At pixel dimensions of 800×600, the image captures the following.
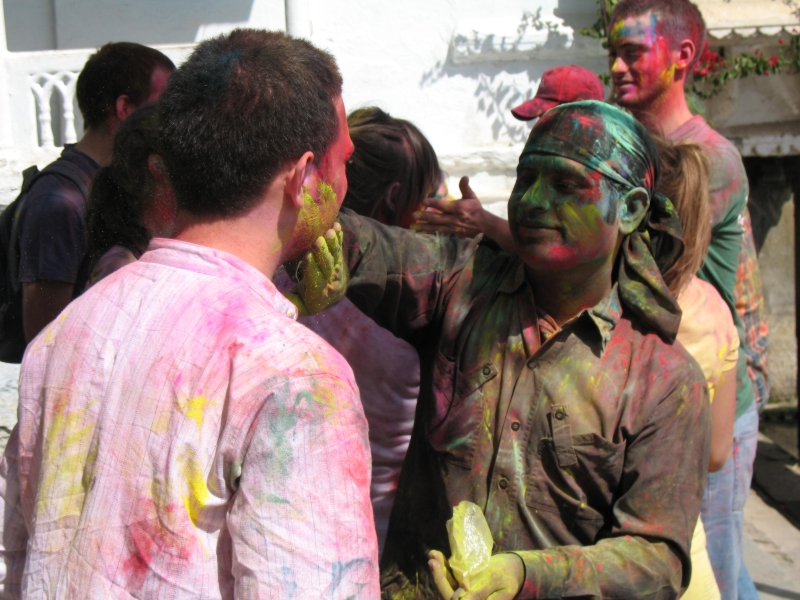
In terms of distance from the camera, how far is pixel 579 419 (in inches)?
64.4

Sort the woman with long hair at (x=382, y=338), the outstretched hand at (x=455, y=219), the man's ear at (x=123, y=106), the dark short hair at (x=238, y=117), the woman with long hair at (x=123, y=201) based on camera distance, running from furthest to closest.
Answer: the man's ear at (x=123, y=106) < the woman with long hair at (x=382, y=338) < the outstretched hand at (x=455, y=219) < the woman with long hair at (x=123, y=201) < the dark short hair at (x=238, y=117)

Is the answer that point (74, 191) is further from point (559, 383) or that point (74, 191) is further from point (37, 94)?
point (37, 94)

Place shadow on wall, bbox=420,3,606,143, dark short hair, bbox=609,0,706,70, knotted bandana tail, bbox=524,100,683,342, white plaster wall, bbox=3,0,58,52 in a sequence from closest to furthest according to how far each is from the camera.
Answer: knotted bandana tail, bbox=524,100,683,342, dark short hair, bbox=609,0,706,70, shadow on wall, bbox=420,3,606,143, white plaster wall, bbox=3,0,58,52

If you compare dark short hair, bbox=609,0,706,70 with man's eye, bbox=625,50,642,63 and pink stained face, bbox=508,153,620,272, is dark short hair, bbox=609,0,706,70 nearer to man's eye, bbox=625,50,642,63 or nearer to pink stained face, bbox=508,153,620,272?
man's eye, bbox=625,50,642,63

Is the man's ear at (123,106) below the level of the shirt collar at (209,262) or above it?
below

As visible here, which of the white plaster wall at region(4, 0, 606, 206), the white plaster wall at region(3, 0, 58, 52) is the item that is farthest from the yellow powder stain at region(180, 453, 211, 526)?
the white plaster wall at region(3, 0, 58, 52)

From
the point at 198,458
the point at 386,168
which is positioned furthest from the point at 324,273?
the point at 386,168

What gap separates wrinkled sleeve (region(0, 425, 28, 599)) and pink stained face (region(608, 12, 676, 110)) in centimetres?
248

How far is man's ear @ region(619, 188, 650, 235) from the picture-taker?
173 centimetres

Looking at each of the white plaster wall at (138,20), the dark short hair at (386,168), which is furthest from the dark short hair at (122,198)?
the white plaster wall at (138,20)

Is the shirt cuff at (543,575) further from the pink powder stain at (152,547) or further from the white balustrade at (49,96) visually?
the white balustrade at (49,96)

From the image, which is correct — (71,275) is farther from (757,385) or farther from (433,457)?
(757,385)

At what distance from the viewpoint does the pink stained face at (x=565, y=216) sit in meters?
1.69

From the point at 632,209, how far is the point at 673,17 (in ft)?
5.46
